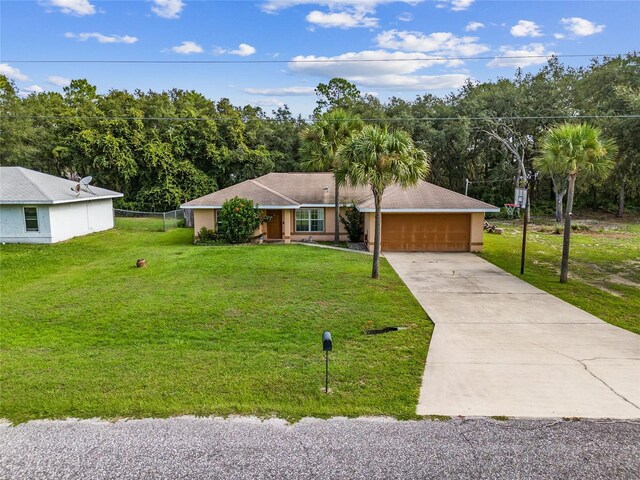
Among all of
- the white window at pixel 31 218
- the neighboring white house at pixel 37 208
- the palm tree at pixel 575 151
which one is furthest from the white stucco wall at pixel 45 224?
the palm tree at pixel 575 151

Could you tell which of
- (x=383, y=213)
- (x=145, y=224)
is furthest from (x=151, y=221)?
(x=383, y=213)

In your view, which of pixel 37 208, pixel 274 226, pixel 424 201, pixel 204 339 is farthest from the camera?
pixel 274 226

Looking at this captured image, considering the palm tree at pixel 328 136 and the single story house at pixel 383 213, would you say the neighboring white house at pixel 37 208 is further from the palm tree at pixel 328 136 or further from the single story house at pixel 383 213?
the palm tree at pixel 328 136

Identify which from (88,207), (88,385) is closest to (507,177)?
(88,207)

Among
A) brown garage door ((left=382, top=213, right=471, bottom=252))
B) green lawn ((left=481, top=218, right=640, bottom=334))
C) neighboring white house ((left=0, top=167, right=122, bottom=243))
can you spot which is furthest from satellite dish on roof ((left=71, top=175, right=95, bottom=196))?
green lawn ((left=481, top=218, right=640, bottom=334))

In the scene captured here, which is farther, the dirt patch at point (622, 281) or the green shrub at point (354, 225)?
the green shrub at point (354, 225)

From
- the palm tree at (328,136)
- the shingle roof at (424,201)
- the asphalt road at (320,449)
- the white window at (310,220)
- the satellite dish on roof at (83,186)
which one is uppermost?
the palm tree at (328,136)

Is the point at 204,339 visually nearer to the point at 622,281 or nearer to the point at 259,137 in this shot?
the point at 622,281
